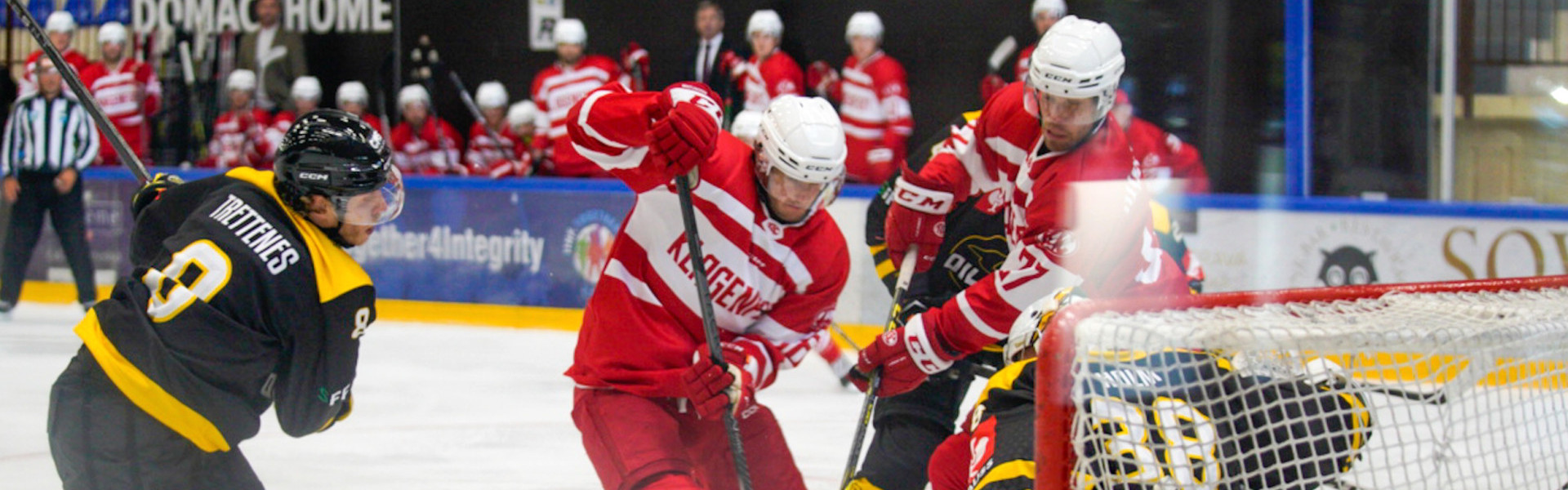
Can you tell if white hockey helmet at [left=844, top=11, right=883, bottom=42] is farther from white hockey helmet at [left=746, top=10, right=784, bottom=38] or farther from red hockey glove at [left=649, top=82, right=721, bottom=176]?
red hockey glove at [left=649, top=82, right=721, bottom=176]

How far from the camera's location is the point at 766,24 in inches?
288

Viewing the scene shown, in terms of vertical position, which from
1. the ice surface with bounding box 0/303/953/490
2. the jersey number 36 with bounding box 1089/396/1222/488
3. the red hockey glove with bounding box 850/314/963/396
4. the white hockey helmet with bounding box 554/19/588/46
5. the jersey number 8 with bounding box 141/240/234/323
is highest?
the white hockey helmet with bounding box 554/19/588/46

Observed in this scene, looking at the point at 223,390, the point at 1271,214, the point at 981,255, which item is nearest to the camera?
the point at 223,390

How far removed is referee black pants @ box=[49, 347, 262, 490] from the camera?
210 cm

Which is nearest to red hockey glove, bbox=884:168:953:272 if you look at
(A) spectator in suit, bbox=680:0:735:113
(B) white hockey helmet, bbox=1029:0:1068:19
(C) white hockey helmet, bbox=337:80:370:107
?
(B) white hockey helmet, bbox=1029:0:1068:19

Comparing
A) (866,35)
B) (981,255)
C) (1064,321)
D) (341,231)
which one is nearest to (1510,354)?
(1064,321)

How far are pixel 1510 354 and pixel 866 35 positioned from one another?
512 centimetres

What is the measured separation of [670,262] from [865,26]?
481cm

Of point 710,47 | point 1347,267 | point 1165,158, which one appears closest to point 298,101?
point 710,47

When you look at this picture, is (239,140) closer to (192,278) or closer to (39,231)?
(39,231)

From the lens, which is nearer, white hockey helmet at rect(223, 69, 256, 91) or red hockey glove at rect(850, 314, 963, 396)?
red hockey glove at rect(850, 314, 963, 396)

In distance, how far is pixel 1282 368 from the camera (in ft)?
6.48

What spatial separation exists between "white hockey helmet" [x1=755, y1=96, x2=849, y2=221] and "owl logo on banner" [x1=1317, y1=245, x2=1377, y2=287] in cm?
340

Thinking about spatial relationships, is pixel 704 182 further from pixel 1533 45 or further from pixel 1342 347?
pixel 1533 45
